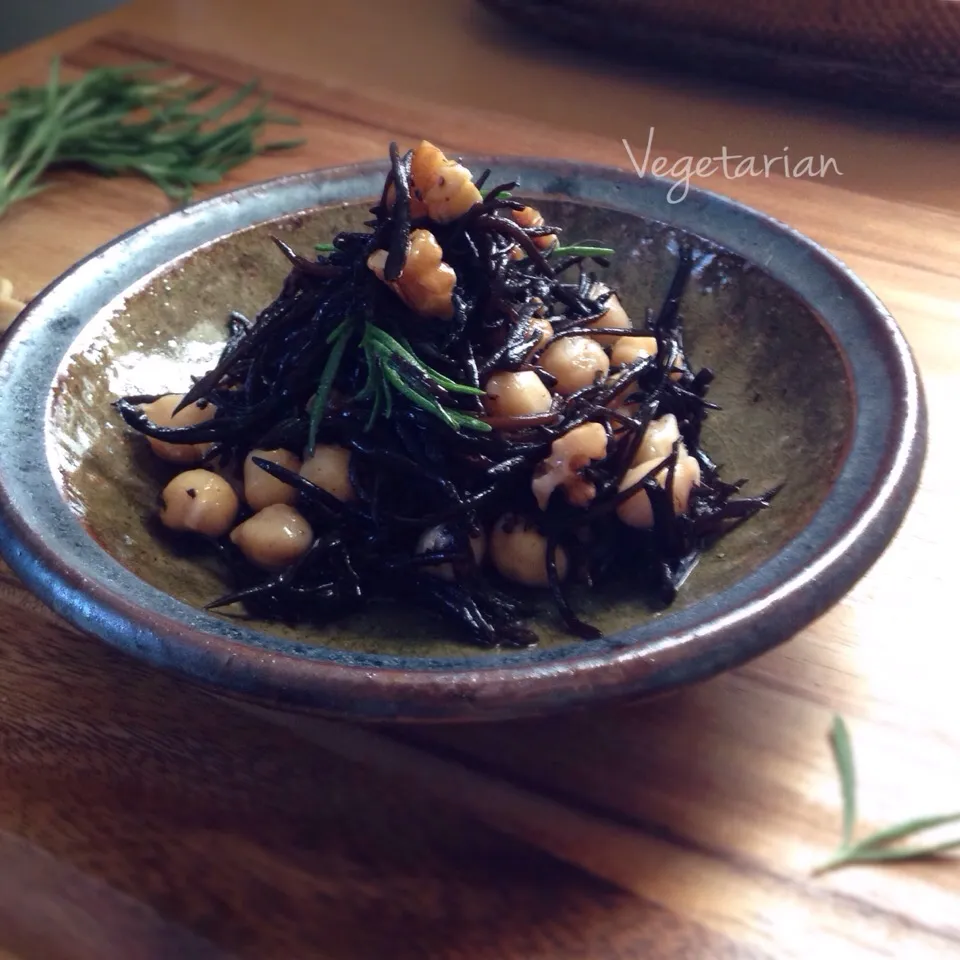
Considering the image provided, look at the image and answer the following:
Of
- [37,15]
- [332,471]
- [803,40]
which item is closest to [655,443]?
[332,471]

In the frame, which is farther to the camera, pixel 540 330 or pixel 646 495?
pixel 540 330

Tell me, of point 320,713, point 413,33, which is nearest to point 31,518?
point 320,713

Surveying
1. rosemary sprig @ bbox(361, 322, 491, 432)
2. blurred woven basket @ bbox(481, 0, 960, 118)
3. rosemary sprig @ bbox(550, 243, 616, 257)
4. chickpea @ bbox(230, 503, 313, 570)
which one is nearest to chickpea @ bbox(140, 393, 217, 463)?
chickpea @ bbox(230, 503, 313, 570)

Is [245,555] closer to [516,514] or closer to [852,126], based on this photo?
[516,514]

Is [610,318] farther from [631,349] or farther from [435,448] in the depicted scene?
[435,448]

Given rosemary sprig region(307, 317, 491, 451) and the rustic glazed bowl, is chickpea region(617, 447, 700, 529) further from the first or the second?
rosemary sprig region(307, 317, 491, 451)

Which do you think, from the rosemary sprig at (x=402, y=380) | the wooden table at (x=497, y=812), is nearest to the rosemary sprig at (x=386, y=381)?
the rosemary sprig at (x=402, y=380)
